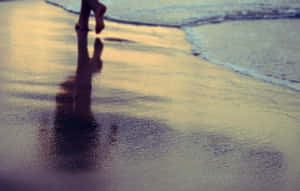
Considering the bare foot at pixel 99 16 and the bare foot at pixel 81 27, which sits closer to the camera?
the bare foot at pixel 99 16

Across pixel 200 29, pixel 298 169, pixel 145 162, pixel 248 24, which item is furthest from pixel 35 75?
pixel 248 24

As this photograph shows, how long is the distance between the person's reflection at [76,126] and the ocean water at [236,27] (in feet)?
6.93

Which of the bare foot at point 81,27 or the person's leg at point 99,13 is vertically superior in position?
the person's leg at point 99,13

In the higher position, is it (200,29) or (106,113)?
(106,113)

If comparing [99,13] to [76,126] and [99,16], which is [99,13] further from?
[76,126]

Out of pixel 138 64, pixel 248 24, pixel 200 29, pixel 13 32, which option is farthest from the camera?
pixel 248 24

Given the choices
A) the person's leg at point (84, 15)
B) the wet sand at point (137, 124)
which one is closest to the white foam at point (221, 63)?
the wet sand at point (137, 124)

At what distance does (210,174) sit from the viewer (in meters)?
2.67

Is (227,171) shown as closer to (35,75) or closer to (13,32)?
(35,75)

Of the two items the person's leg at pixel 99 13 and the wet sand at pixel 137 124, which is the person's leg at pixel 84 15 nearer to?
the person's leg at pixel 99 13

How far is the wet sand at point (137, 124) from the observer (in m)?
2.59

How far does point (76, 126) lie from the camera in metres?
3.27

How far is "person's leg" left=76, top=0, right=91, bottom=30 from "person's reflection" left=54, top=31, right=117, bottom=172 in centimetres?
262

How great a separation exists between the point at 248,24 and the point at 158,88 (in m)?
6.69
